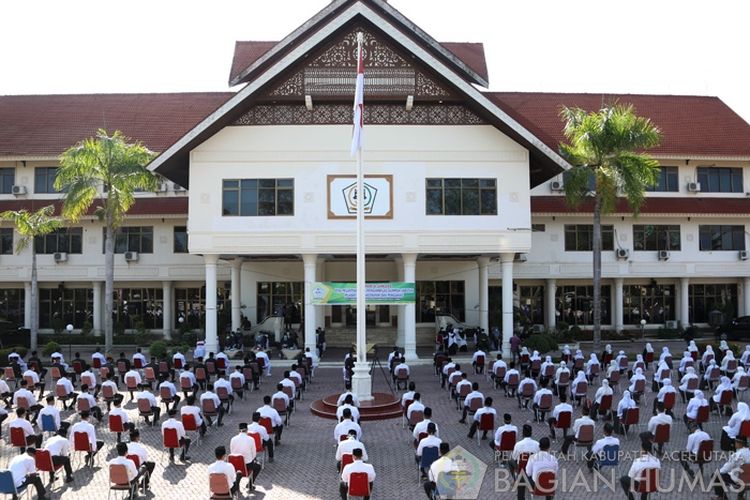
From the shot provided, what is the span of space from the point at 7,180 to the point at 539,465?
33.5 meters

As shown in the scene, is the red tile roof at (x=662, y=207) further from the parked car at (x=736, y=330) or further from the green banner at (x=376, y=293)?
the green banner at (x=376, y=293)

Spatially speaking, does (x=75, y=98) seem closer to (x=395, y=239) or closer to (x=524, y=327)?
(x=395, y=239)

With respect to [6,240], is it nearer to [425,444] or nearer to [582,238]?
[582,238]

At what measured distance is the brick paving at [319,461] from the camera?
37.4 ft

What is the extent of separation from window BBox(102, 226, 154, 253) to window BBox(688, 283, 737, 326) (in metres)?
29.3

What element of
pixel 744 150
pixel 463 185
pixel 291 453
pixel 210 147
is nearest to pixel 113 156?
pixel 210 147

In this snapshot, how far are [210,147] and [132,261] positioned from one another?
37.8 feet

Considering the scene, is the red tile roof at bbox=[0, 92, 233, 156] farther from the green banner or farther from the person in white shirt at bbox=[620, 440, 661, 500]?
the person in white shirt at bbox=[620, 440, 661, 500]

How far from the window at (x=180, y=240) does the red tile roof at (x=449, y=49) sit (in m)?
8.36

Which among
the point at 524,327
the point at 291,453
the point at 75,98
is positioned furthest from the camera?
the point at 75,98

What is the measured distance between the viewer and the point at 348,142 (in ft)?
83.0

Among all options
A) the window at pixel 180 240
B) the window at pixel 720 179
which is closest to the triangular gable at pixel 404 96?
the window at pixel 180 240

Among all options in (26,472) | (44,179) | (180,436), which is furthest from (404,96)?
(44,179)

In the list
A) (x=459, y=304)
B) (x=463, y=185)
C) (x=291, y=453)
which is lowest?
(x=291, y=453)
